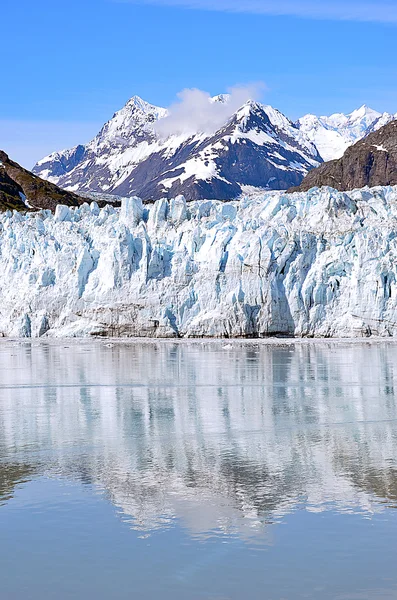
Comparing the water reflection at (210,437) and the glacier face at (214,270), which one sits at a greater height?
the glacier face at (214,270)

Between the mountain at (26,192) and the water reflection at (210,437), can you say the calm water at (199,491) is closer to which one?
the water reflection at (210,437)

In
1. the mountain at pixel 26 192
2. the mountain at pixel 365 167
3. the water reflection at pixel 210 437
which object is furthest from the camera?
the mountain at pixel 365 167

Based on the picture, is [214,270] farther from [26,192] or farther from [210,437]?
[26,192]

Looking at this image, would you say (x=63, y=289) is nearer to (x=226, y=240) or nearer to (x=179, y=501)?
(x=226, y=240)

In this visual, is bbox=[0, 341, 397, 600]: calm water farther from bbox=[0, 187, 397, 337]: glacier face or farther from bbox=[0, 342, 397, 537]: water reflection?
bbox=[0, 187, 397, 337]: glacier face

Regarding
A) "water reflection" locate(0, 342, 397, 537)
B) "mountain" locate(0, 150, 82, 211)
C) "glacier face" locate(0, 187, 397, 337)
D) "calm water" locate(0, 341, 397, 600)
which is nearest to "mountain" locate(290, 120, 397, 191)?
"mountain" locate(0, 150, 82, 211)

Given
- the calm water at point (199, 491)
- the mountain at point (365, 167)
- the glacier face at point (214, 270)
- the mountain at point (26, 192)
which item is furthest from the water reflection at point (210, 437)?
the mountain at point (365, 167)
